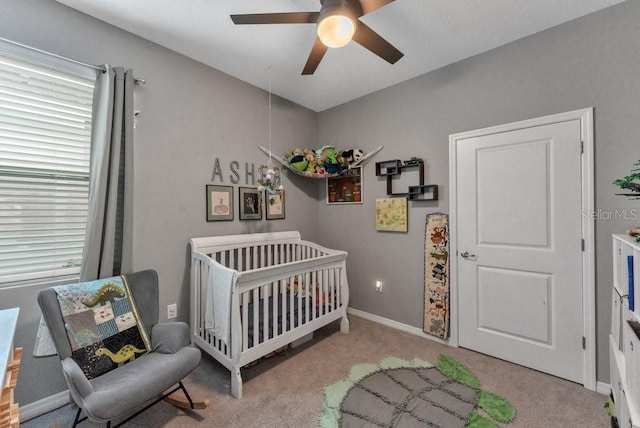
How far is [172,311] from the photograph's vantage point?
2279 mm

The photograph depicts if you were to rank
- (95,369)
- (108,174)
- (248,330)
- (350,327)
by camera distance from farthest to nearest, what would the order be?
(350,327)
(248,330)
(108,174)
(95,369)

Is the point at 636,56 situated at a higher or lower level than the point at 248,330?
higher

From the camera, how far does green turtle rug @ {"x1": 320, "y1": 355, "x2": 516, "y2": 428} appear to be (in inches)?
63.2

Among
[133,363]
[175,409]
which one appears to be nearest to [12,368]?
[133,363]

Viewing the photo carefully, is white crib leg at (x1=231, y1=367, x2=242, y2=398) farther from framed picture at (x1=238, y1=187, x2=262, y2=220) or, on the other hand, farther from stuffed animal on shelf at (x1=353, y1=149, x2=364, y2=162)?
stuffed animal on shelf at (x1=353, y1=149, x2=364, y2=162)

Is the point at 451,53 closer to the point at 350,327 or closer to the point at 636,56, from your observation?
the point at 636,56

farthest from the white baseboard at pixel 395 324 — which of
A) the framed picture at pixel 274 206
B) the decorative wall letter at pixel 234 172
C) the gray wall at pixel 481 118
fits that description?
the decorative wall letter at pixel 234 172

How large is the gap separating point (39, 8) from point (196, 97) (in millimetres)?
1002

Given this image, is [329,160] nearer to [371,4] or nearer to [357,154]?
[357,154]

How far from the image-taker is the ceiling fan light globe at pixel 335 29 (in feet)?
4.72

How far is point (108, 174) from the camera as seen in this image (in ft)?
6.06

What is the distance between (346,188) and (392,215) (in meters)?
0.71

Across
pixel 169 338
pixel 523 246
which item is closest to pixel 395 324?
pixel 523 246

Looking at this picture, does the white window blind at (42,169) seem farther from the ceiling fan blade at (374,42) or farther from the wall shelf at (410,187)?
the wall shelf at (410,187)
